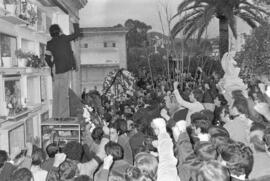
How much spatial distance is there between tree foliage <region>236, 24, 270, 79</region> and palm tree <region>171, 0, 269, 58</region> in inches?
29.1

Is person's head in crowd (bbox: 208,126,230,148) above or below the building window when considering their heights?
below

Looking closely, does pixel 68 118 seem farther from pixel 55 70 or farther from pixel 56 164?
pixel 56 164

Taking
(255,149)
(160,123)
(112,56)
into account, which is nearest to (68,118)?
(160,123)

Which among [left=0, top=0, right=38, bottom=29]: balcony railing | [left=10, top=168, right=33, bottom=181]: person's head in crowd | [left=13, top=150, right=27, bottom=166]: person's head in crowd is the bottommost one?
[left=13, top=150, right=27, bottom=166]: person's head in crowd

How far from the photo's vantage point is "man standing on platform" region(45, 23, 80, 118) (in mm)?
8531

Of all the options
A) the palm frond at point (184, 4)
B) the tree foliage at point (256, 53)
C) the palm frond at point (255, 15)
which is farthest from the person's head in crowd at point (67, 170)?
the palm frond at point (255, 15)

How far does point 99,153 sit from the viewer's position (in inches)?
197

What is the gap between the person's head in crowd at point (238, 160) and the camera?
11.9 feet

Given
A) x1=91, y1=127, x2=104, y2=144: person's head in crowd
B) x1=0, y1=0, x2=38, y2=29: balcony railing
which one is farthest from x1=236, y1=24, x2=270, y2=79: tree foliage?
x1=91, y1=127, x2=104, y2=144: person's head in crowd

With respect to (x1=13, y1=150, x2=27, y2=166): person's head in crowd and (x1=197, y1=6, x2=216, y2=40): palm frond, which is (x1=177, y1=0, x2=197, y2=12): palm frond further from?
(x1=13, y1=150, x2=27, y2=166): person's head in crowd

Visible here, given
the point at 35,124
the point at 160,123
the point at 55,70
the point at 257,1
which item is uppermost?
the point at 257,1

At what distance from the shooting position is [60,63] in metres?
8.57

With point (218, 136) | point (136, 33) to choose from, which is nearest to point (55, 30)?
point (218, 136)

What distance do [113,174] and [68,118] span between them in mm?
4587
